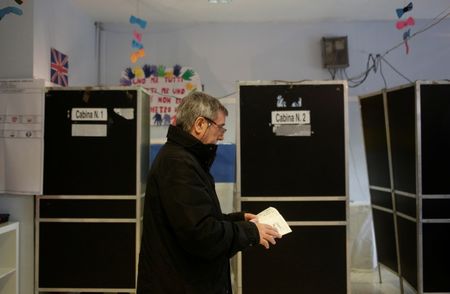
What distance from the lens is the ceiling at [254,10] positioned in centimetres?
329

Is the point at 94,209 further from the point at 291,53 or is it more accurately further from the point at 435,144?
the point at 291,53

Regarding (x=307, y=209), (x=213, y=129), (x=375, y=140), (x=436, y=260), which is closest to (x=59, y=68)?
(x=213, y=129)

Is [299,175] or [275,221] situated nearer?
[275,221]

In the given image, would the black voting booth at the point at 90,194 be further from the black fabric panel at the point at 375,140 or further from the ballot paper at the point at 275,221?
the black fabric panel at the point at 375,140

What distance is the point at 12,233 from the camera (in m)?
2.44

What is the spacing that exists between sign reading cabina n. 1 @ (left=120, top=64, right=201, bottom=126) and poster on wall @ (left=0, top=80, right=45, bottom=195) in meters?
1.39

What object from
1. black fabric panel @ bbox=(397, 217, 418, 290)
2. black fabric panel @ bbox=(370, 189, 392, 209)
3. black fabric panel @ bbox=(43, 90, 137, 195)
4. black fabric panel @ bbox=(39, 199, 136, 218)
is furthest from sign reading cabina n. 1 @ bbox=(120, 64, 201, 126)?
black fabric panel @ bbox=(397, 217, 418, 290)

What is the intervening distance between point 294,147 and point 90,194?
1.38 metres

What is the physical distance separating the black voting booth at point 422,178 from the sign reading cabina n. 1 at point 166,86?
187 cm

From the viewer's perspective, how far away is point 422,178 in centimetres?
249

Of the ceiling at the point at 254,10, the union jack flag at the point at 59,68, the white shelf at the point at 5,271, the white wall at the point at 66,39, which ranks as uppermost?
the ceiling at the point at 254,10

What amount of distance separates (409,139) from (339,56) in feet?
4.55

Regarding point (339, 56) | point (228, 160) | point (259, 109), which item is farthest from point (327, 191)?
point (339, 56)

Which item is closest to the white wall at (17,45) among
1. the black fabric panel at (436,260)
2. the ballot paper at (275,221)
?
the ballot paper at (275,221)
